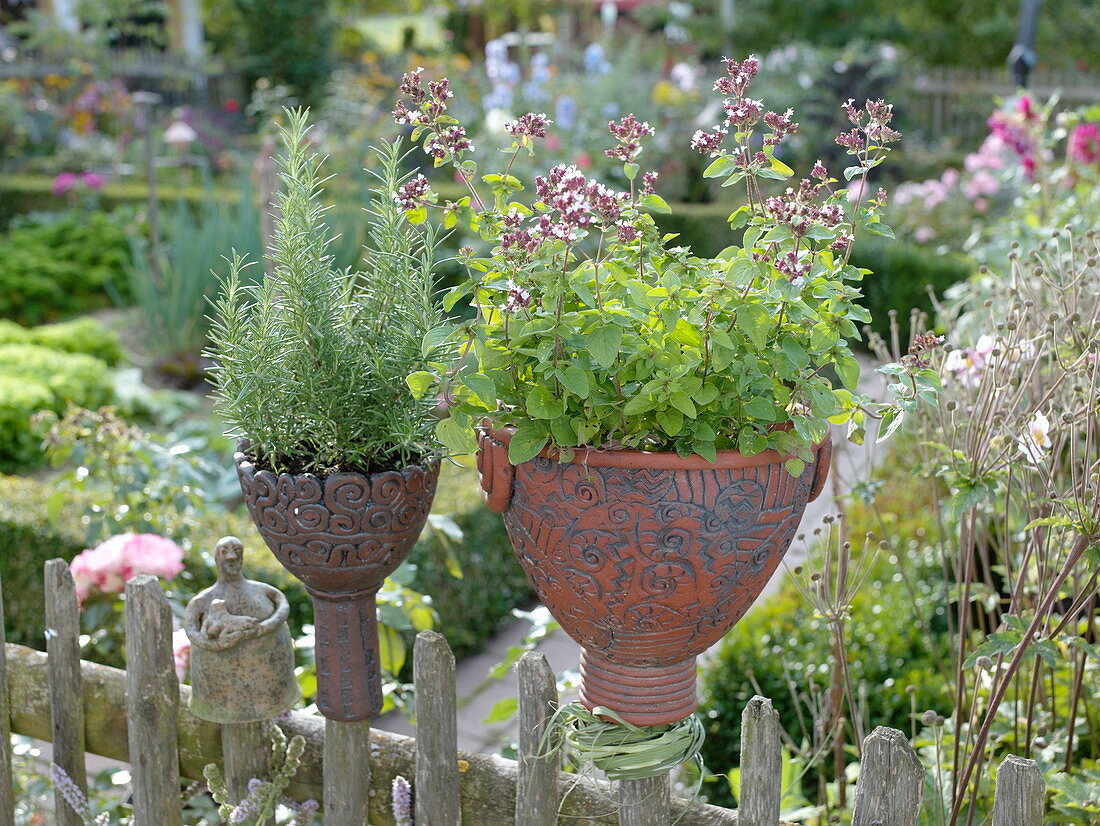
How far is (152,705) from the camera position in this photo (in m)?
1.57

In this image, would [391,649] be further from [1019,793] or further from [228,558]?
[1019,793]

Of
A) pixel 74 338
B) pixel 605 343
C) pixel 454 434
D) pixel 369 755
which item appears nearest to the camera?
pixel 605 343

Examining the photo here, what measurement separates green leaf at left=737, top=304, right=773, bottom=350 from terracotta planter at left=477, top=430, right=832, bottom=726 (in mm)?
127

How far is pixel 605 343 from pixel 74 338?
519 centimetres

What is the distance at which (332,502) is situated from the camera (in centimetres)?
126

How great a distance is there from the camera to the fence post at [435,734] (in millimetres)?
1405

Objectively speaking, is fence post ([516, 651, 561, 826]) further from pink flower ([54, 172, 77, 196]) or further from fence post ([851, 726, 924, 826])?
pink flower ([54, 172, 77, 196])

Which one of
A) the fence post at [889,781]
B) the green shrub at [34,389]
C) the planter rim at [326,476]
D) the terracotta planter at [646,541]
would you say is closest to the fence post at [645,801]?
the terracotta planter at [646,541]

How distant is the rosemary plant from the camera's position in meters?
1.26

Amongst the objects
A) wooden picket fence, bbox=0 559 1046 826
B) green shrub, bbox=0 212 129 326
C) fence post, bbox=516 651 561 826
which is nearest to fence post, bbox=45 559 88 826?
wooden picket fence, bbox=0 559 1046 826

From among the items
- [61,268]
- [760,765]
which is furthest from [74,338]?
[760,765]

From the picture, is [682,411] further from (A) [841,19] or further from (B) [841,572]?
(A) [841,19]

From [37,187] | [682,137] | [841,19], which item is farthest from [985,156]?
[841,19]

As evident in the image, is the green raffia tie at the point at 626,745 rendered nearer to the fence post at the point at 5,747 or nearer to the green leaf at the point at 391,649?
the green leaf at the point at 391,649
